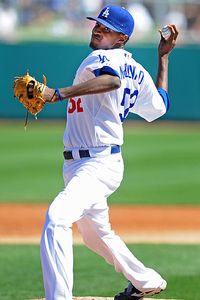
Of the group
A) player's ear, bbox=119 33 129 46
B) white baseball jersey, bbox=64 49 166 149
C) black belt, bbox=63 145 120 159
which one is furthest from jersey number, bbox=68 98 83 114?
player's ear, bbox=119 33 129 46

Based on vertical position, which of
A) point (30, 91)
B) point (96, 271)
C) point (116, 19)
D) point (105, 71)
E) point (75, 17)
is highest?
point (75, 17)

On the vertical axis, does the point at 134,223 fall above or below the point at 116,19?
below

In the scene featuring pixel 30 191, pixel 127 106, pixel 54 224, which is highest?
pixel 127 106

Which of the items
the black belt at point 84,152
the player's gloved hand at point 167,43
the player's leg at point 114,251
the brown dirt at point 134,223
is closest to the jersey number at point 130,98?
the black belt at point 84,152

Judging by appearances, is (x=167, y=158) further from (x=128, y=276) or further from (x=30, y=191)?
(x=128, y=276)

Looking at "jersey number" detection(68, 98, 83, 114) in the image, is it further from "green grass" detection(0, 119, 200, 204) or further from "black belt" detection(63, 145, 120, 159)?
"green grass" detection(0, 119, 200, 204)

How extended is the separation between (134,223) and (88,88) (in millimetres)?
5478

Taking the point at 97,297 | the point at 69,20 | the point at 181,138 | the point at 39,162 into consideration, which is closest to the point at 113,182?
the point at 97,297

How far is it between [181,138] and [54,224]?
1435cm

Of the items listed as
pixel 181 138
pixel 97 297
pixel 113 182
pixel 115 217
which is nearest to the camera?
pixel 113 182

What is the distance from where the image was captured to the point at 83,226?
5.46m

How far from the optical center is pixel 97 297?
5922 mm

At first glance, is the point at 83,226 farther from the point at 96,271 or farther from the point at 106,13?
the point at 96,271

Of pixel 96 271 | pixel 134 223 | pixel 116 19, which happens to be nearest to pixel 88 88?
pixel 116 19
